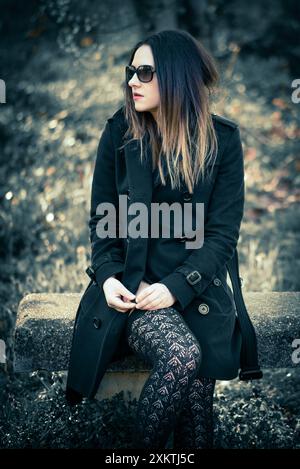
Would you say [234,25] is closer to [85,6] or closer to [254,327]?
[85,6]

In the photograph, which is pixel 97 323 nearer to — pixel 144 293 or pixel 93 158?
pixel 144 293

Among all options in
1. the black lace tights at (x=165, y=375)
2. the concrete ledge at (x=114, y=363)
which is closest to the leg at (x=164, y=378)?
the black lace tights at (x=165, y=375)

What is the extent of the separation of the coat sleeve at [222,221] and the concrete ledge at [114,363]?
0.50m

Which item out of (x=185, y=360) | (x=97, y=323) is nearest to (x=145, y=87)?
(x=97, y=323)

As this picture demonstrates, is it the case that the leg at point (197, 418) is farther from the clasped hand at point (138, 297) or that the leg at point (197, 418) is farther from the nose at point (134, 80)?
the nose at point (134, 80)

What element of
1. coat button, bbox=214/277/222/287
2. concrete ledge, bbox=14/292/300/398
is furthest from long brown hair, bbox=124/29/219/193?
concrete ledge, bbox=14/292/300/398

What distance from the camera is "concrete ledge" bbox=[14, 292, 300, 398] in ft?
10.1

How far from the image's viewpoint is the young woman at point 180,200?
2.74m

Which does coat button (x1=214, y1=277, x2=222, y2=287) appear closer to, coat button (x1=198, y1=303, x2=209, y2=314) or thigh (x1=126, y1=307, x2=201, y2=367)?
coat button (x1=198, y1=303, x2=209, y2=314)

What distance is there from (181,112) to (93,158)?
4.34 metres

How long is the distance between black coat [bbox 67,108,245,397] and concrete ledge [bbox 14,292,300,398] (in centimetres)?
20

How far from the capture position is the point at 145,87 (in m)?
2.85

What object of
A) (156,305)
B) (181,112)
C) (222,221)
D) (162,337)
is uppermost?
(181,112)

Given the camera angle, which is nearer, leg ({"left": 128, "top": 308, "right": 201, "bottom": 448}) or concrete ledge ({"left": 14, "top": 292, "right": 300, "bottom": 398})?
leg ({"left": 128, "top": 308, "right": 201, "bottom": 448})
